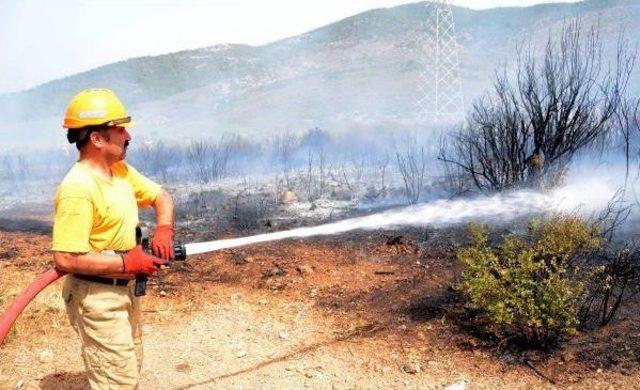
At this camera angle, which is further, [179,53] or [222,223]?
[179,53]

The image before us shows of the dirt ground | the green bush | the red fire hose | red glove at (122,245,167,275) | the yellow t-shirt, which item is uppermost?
the yellow t-shirt

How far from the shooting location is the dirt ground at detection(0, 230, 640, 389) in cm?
377

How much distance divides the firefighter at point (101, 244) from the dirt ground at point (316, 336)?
1342mm

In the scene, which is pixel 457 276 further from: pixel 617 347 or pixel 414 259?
pixel 617 347

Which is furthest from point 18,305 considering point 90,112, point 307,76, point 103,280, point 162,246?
point 307,76

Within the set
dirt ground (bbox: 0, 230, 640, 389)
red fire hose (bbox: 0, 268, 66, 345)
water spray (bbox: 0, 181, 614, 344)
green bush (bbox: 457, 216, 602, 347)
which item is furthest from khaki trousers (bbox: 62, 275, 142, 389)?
water spray (bbox: 0, 181, 614, 344)

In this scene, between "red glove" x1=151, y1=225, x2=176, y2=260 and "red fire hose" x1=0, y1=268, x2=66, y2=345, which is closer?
"red fire hose" x1=0, y1=268, x2=66, y2=345

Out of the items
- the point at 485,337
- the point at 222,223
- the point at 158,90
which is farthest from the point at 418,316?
the point at 158,90

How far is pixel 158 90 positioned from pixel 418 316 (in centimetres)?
5118

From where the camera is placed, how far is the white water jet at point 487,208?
6.89m

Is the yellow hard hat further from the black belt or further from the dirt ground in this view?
the dirt ground

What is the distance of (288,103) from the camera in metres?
43.3

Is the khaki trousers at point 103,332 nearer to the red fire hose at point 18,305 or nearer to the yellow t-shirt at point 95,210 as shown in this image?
the red fire hose at point 18,305

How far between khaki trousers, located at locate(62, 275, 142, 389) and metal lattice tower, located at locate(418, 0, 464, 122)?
29813 millimetres
